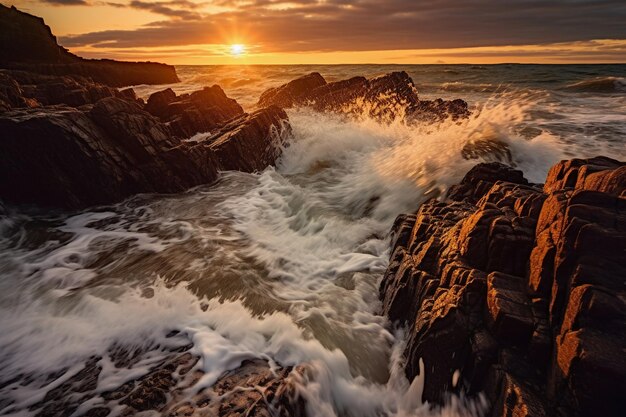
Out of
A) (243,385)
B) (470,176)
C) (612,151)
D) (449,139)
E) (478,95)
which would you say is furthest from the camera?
(478,95)

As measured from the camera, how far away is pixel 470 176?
7.83 meters

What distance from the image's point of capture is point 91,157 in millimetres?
10484

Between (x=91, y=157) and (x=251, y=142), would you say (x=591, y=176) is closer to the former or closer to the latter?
(x=91, y=157)

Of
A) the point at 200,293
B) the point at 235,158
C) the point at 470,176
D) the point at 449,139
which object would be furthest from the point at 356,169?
the point at 200,293

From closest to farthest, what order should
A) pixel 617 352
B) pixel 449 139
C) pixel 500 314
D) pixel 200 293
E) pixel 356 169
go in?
1. pixel 617 352
2. pixel 500 314
3. pixel 200 293
4. pixel 449 139
5. pixel 356 169

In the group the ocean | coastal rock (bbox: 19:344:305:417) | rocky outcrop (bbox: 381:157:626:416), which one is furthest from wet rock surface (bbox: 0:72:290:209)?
rocky outcrop (bbox: 381:157:626:416)

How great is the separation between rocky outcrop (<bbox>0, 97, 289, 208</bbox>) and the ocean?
56 cm

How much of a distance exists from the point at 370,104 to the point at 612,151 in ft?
41.5

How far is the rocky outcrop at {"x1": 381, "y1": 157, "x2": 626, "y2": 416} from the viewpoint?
3238mm

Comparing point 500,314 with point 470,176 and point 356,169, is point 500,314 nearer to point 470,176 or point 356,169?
point 470,176

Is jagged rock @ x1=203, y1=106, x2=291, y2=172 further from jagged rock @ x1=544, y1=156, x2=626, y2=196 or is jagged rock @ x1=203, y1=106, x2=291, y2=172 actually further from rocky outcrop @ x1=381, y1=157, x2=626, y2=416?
jagged rock @ x1=544, y1=156, x2=626, y2=196

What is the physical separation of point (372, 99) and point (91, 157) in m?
17.0

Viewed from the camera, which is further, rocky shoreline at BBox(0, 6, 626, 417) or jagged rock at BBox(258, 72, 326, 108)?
jagged rock at BBox(258, 72, 326, 108)

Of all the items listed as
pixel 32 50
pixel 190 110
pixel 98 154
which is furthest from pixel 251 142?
pixel 32 50
